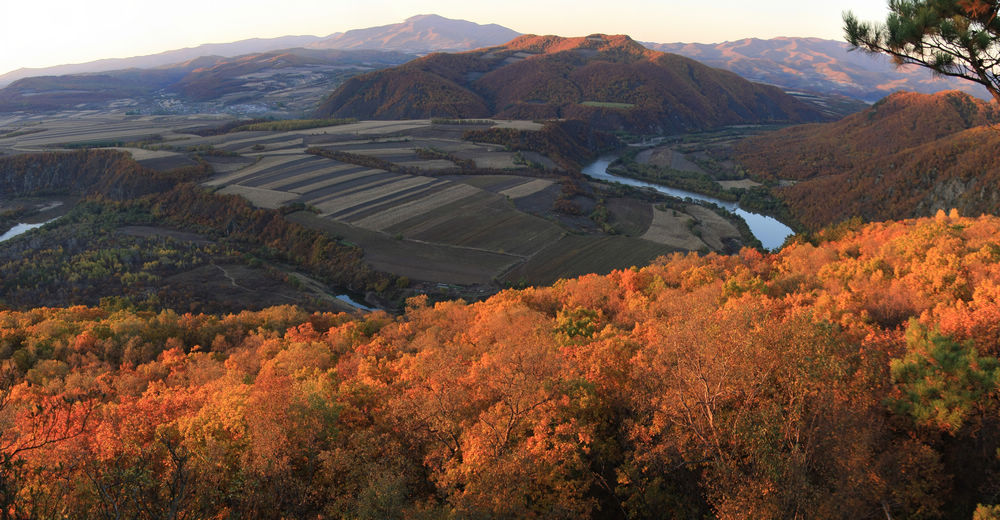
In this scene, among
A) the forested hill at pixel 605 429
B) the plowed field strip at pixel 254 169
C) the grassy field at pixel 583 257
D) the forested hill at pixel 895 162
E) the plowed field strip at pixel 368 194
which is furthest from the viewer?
the plowed field strip at pixel 254 169

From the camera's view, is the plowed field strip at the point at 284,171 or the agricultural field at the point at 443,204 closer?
the agricultural field at the point at 443,204

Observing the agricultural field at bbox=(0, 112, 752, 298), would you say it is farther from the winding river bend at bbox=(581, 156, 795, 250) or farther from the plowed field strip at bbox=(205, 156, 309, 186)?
the winding river bend at bbox=(581, 156, 795, 250)

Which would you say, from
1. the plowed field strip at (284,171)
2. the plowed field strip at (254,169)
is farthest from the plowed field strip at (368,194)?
the plowed field strip at (254,169)

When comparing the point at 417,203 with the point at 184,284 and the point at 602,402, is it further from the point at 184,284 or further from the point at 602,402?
the point at 602,402

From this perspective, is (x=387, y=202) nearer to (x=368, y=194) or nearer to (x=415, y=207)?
(x=415, y=207)

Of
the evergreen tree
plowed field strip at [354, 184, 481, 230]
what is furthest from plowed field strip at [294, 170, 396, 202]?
the evergreen tree

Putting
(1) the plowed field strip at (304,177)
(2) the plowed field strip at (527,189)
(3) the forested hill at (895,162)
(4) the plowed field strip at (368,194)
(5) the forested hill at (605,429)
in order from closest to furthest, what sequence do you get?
Result: 1. (5) the forested hill at (605,429)
2. (3) the forested hill at (895,162)
3. (4) the plowed field strip at (368,194)
4. (1) the plowed field strip at (304,177)
5. (2) the plowed field strip at (527,189)

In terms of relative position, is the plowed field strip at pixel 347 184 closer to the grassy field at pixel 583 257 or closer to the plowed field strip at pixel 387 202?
the plowed field strip at pixel 387 202

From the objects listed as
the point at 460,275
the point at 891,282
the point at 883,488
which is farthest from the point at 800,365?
the point at 460,275
